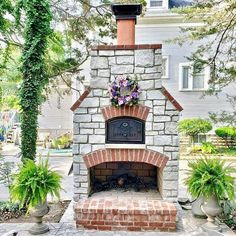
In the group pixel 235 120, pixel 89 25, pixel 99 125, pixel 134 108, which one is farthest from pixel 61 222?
pixel 89 25

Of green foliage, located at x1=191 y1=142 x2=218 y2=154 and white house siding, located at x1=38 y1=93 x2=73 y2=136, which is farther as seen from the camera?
white house siding, located at x1=38 y1=93 x2=73 y2=136

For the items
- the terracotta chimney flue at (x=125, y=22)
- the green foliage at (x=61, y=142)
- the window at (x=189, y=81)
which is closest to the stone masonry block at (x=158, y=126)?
the terracotta chimney flue at (x=125, y=22)

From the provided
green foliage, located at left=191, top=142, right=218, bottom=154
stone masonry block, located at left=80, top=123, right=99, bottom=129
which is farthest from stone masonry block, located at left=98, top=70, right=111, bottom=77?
green foliage, located at left=191, top=142, right=218, bottom=154

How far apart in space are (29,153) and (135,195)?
243cm

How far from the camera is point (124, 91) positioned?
5.33 m

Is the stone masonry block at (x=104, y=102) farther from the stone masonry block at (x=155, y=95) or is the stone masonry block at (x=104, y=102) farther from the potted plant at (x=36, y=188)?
the potted plant at (x=36, y=188)

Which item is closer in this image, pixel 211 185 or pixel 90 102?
pixel 211 185

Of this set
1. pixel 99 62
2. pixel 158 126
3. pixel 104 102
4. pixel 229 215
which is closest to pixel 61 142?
pixel 104 102

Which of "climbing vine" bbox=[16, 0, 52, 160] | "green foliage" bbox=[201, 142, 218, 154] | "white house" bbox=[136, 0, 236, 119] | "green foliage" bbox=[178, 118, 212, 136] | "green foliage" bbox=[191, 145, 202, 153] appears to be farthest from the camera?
"white house" bbox=[136, 0, 236, 119]

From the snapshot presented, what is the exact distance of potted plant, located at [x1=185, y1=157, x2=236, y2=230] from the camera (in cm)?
475

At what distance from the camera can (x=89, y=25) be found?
30.9 ft

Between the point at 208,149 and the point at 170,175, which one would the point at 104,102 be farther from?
the point at 208,149

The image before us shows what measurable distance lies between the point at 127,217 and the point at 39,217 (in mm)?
1538

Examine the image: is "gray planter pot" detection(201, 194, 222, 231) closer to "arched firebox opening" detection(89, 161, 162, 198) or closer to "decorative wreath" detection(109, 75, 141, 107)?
"arched firebox opening" detection(89, 161, 162, 198)
